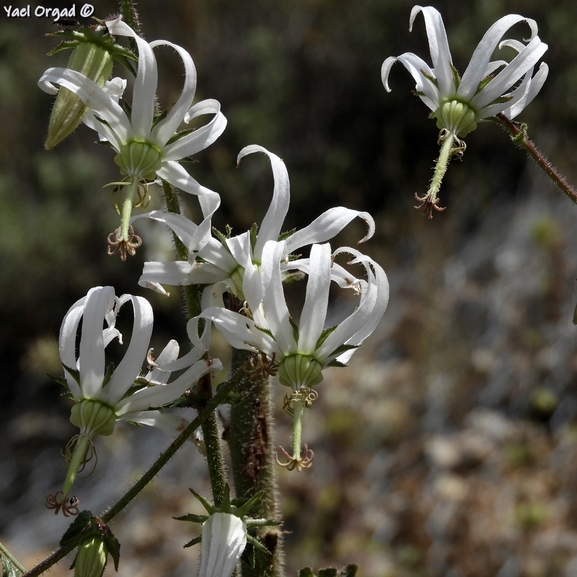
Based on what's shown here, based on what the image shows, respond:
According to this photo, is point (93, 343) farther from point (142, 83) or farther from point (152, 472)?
point (142, 83)

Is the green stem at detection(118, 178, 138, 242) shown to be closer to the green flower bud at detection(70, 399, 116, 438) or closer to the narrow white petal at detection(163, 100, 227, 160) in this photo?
the narrow white petal at detection(163, 100, 227, 160)

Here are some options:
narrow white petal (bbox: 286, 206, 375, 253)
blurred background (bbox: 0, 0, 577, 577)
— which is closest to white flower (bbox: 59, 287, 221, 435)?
narrow white petal (bbox: 286, 206, 375, 253)

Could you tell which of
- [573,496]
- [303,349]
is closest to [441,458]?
[573,496]

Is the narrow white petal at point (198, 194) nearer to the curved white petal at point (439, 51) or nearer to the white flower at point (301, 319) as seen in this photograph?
the white flower at point (301, 319)

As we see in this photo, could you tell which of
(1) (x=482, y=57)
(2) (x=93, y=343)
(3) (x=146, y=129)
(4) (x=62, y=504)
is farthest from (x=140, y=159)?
(1) (x=482, y=57)

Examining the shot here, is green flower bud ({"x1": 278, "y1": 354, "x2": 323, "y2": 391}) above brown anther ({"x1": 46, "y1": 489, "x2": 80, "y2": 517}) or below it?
above

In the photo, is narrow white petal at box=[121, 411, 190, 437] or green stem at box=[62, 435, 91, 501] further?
narrow white petal at box=[121, 411, 190, 437]

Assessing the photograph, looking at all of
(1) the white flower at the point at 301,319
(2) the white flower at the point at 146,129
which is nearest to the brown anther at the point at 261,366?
(1) the white flower at the point at 301,319
